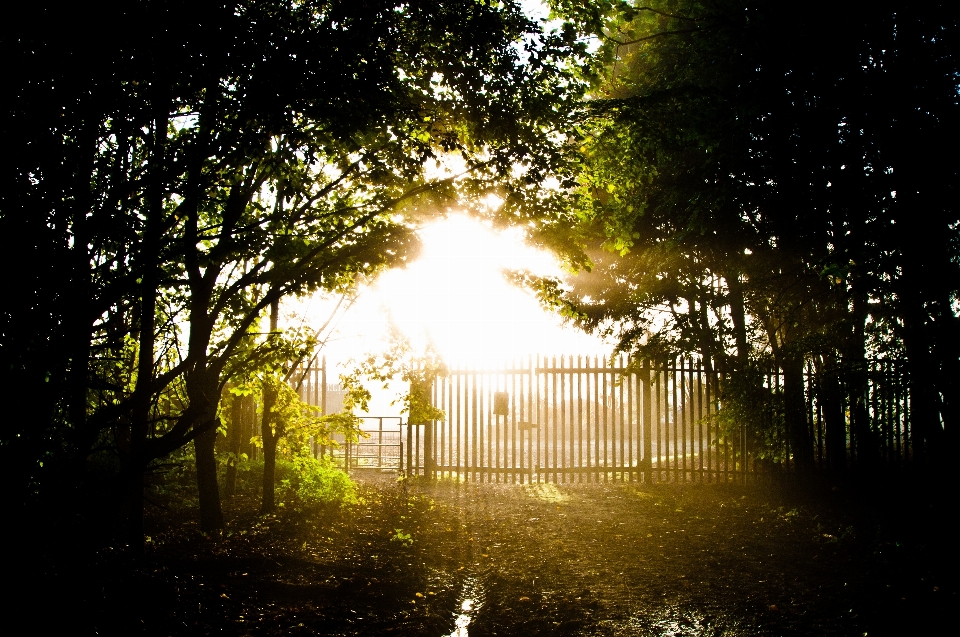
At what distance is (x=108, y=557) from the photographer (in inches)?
160

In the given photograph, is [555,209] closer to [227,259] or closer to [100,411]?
[227,259]

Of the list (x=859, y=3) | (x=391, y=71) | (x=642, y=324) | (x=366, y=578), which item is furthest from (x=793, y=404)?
(x=391, y=71)

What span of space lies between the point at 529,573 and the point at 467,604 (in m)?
0.99

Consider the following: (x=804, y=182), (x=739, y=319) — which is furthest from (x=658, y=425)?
(x=804, y=182)

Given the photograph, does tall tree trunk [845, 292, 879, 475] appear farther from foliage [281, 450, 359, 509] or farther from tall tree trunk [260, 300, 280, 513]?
tall tree trunk [260, 300, 280, 513]

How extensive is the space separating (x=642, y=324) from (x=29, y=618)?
9112 millimetres

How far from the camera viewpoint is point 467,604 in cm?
471

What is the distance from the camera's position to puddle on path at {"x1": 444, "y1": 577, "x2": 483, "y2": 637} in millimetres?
4160

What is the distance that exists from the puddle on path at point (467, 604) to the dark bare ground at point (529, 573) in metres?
0.02

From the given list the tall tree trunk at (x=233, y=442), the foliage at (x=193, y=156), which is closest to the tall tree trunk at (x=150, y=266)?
the foliage at (x=193, y=156)

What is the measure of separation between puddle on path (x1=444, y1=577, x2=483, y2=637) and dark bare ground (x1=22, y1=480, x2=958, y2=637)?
0.08 ft

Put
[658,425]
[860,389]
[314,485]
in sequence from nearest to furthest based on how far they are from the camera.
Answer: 1. [860,389]
2. [314,485]
3. [658,425]

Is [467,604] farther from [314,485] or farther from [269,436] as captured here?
[314,485]

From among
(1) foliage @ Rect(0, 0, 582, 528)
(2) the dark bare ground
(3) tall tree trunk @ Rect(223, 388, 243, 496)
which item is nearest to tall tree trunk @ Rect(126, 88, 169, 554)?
(1) foliage @ Rect(0, 0, 582, 528)
